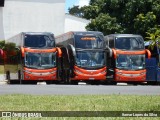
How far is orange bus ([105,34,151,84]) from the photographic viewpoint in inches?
1316

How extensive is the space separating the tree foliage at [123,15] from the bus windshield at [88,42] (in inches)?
487

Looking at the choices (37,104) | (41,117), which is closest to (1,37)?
(37,104)

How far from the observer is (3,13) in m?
55.3

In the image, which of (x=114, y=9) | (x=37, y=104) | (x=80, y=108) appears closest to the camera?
(x=80, y=108)

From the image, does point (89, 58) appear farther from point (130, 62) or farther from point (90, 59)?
point (130, 62)

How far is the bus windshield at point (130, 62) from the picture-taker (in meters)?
33.6

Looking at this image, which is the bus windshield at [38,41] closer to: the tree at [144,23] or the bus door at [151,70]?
the bus door at [151,70]

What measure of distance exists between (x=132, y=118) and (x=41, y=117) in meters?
2.00

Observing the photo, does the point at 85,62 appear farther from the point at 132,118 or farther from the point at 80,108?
the point at 132,118

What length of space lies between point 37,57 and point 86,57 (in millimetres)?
3335

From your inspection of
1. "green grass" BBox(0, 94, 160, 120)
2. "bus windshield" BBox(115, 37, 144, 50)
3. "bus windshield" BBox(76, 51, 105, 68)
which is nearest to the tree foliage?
"bus windshield" BBox(115, 37, 144, 50)

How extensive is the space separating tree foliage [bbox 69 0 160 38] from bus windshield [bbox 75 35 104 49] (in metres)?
12.4

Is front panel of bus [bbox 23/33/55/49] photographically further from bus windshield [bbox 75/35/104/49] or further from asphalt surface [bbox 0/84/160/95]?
asphalt surface [bbox 0/84/160/95]

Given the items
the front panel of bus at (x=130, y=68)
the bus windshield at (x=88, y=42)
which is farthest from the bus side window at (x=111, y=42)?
the bus windshield at (x=88, y=42)
